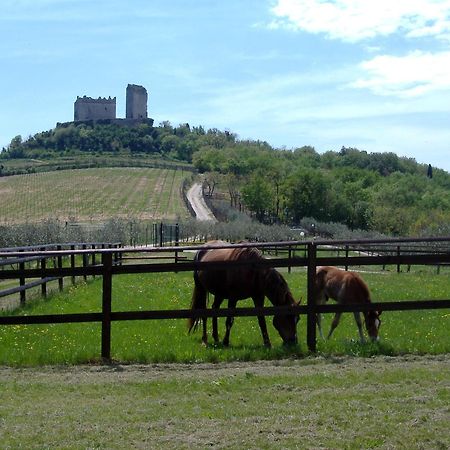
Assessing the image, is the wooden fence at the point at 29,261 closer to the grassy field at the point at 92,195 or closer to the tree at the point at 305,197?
the grassy field at the point at 92,195

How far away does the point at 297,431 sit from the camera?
17.6 feet

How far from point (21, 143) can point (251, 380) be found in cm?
18208

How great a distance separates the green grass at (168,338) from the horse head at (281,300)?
0.28 metres

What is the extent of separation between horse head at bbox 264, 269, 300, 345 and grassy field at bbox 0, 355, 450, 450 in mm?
1341

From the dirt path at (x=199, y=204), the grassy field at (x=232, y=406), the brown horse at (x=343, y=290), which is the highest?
the dirt path at (x=199, y=204)

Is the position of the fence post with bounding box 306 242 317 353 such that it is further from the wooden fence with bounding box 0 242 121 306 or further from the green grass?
the wooden fence with bounding box 0 242 121 306

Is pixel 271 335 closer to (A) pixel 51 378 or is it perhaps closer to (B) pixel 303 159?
(A) pixel 51 378

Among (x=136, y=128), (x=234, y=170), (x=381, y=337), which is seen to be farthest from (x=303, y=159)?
(x=381, y=337)

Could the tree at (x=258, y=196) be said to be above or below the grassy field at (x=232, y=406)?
above

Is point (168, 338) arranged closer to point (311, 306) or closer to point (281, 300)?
point (281, 300)

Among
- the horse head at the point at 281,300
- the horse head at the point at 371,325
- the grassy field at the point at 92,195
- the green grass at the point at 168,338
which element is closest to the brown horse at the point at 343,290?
the horse head at the point at 371,325

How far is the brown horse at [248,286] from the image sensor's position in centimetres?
966

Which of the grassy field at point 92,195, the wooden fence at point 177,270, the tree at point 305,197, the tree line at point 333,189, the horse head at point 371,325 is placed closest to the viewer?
the wooden fence at point 177,270

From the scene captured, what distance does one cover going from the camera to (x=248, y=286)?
34.0ft
